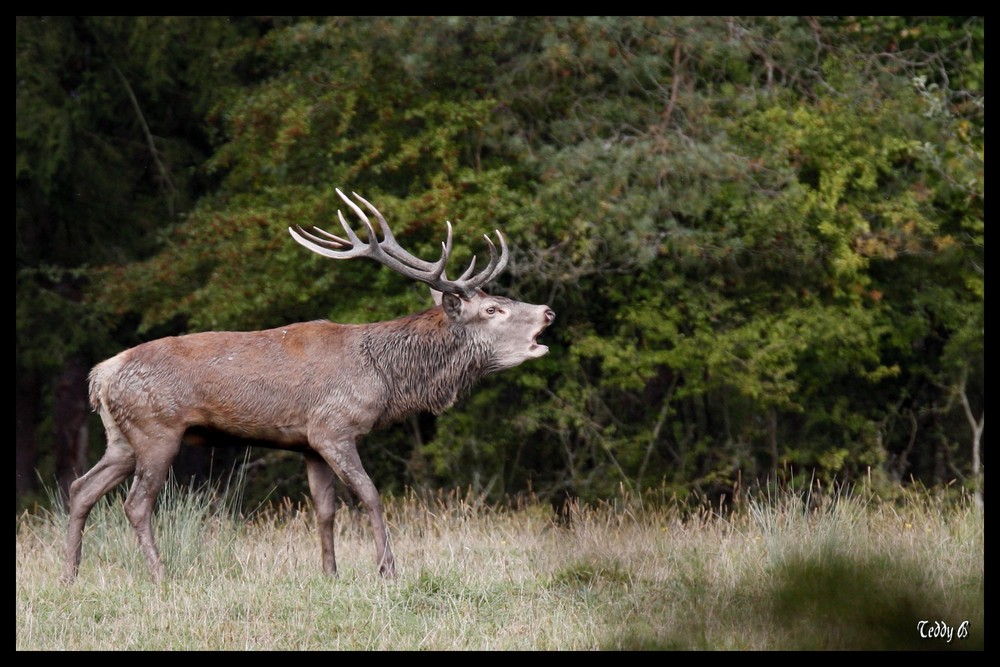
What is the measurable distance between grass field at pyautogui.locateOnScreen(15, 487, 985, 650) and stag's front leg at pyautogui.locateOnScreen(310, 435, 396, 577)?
169mm

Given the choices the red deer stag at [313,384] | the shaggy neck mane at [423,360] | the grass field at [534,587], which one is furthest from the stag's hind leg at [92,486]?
the shaggy neck mane at [423,360]

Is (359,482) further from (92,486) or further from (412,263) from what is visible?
(92,486)

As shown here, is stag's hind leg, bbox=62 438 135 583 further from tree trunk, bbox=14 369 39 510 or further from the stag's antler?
tree trunk, bbox=14 369 39 510

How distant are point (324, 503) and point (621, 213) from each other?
6263mm

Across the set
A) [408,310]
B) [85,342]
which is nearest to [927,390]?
[408,310]

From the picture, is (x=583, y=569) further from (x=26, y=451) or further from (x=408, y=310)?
(x=26, y=451)

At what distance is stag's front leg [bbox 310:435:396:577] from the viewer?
26.7 ft

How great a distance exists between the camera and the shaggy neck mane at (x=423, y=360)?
8.62m

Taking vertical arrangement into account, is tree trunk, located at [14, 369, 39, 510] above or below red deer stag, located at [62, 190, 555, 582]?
below

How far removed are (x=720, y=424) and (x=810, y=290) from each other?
295 cm

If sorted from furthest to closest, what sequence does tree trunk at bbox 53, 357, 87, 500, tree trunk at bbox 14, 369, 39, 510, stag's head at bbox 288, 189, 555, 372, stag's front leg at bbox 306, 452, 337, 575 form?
tree trunk at bbox 14, 369, 39, 510 < tree trunk at bbox 53, 357, 87, 500 < stag's head at bbox 288, 189, 555, 372 < stag's front leg at bbox 306, 452, 337, 575

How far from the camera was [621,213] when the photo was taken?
45.6 ft

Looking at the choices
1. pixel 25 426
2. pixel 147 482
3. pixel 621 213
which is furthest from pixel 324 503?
pixel 25 426

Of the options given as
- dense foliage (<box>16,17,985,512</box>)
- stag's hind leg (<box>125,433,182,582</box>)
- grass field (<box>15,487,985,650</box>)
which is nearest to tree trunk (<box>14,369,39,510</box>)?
dense foliage (<box>16,17,985,512</box>)
